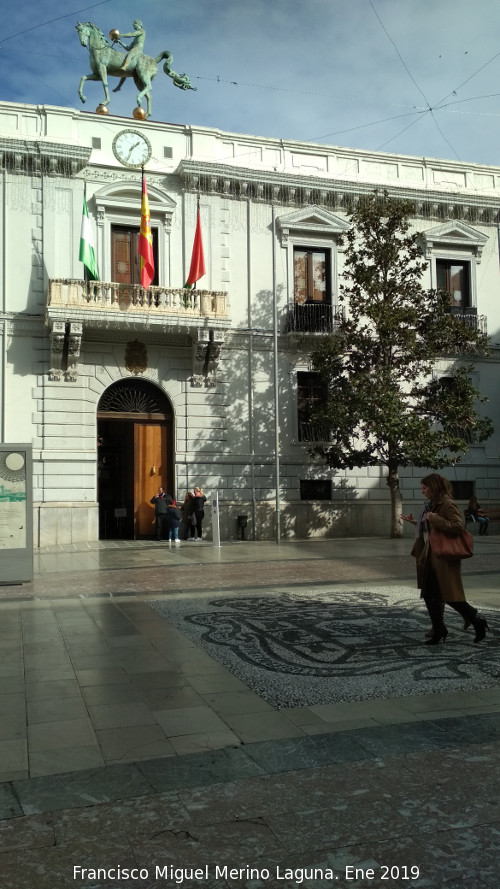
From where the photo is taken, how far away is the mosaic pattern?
228 inches

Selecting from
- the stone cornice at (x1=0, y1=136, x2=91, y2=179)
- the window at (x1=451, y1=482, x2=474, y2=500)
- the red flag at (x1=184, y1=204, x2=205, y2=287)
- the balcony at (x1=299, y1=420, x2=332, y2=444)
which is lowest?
the window at (x1=451, y1=482, x2=474, y2=500)

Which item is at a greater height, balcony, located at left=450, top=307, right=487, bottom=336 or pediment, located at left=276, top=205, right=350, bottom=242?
pediment, located at left=276, top=205, right=350, bottom=242

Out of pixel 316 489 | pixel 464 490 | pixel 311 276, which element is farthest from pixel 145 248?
pixel 464 490

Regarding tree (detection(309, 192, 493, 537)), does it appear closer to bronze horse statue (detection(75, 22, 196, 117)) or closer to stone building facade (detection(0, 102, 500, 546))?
stone building facade (detection(0, 102, 500, 546))

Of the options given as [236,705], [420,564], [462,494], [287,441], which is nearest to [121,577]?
[420,564]

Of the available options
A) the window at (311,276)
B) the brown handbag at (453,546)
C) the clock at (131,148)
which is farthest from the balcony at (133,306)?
the brown handbag at (453,546)

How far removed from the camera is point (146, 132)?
74.9ft

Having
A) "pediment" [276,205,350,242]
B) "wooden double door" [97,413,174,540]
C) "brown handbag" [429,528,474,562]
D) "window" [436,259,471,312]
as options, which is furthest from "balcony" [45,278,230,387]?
"brown handbag" [429,528,474,562]

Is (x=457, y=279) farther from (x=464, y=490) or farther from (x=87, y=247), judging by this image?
(x=87, y=247)

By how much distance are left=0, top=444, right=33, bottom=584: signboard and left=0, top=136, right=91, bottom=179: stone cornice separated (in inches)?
510

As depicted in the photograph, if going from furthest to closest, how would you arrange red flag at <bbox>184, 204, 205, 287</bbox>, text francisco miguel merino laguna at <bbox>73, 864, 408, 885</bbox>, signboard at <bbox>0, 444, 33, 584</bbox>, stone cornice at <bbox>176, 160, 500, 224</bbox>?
stone cornice at <bbox>176, 160, 500, 224</bbox>, red flag at <bbox>184, 204, 205, 287</bbox>, signboard at <bbox>0, 444, 33, 584</bbox>, text francisco miguel merino laguna at <bbox>73, 864, 408, 885</bbox>

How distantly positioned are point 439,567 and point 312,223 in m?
19.5

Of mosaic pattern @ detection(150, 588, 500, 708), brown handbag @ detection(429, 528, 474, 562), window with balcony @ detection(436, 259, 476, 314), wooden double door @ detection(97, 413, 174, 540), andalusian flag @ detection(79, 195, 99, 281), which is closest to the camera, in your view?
mosaic pattern @ detection(150, 588, 500, 708)

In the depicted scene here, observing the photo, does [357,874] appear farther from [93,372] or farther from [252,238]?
[252,238]
